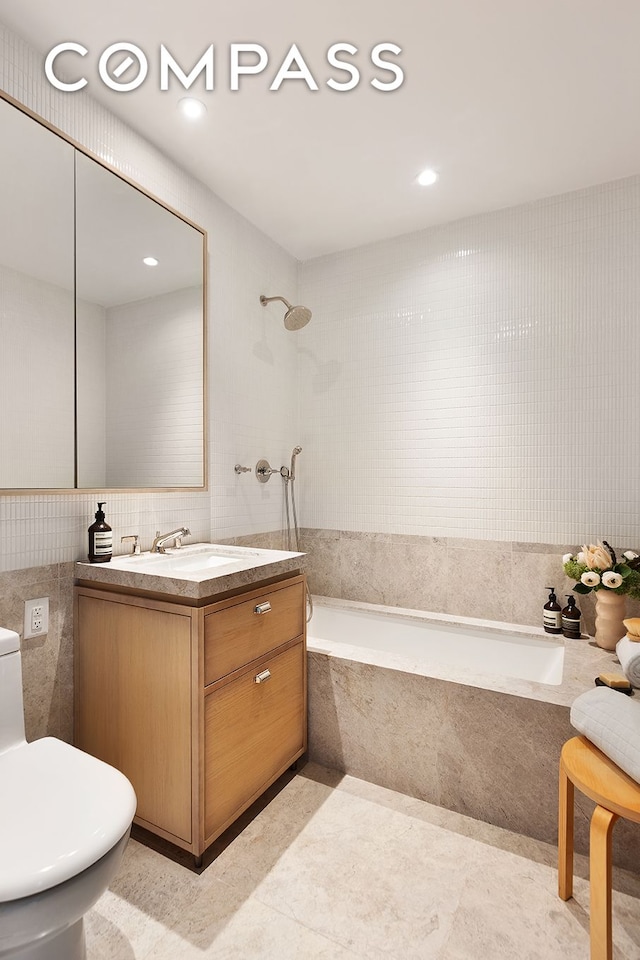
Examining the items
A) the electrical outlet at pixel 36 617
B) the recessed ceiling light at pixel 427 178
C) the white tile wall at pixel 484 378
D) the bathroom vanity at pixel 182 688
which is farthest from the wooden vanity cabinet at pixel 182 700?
the recessed ceiling light at pixel 427 178

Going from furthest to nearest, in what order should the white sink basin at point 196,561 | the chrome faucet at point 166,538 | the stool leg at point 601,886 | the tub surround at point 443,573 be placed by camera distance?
the tub surround at point 443,573
the chrome faucet at point 166,538
the white sink basin at point 196,561
the stool leg at point 601,886

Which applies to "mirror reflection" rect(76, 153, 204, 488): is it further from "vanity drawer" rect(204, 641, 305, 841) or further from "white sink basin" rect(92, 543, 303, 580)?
"vanity drawer" rect(204, 641, 305, 841)

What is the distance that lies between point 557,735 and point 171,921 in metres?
1.27

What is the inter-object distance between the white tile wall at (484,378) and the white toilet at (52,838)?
194 cm

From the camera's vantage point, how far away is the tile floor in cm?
126

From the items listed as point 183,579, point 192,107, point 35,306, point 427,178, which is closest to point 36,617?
point 183,579

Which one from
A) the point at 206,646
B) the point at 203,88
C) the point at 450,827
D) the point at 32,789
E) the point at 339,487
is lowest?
the point at 450,827

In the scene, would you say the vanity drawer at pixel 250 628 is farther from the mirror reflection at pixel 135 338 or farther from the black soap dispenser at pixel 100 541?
the mirror reflection at pixel 135 338

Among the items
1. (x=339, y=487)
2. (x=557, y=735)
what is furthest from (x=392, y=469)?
(x=557, y=735)

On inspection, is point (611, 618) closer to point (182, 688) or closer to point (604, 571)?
point (604, 571)

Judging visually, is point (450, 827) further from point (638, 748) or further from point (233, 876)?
point (638, 748)

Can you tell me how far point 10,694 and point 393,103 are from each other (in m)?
2.35

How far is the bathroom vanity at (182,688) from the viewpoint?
1.50 metres

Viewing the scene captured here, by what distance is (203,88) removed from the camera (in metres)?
1.77
